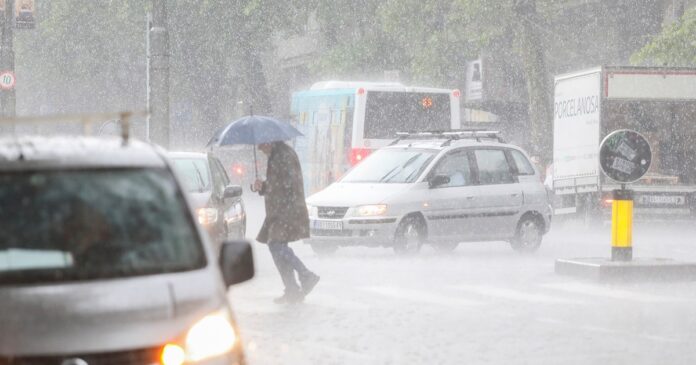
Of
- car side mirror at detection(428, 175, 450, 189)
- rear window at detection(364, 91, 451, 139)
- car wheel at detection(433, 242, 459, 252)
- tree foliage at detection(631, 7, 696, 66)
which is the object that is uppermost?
tree foliage at detection(631, 7, 696, 66)

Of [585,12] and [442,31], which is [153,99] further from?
[585,12]

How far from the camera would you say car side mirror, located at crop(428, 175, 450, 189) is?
810 inches

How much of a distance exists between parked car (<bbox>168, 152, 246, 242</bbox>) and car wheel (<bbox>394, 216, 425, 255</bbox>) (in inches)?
90.0

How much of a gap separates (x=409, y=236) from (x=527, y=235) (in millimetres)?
2087

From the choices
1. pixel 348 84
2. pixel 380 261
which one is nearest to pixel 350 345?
pixel 380 261

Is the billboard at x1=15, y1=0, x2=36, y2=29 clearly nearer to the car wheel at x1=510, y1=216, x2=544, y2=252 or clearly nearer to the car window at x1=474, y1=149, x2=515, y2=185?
the car window at x1=474, y1=149, x2=515, y2=185

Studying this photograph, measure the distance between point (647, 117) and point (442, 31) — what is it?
43.4 feet

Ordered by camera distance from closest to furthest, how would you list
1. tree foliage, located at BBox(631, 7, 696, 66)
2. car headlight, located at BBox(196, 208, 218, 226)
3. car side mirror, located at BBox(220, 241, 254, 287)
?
car side mirror, located at BBox(220, 241, 254, 287), car headlight, located at BBox(196, 208, 218, 226), tree foliage, located at BBox(631, 7, 696, 66)

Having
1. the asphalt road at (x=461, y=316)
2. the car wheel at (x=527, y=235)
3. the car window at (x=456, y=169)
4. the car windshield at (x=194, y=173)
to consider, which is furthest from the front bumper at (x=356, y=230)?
Result: the car windshield at (x=194, y=173)

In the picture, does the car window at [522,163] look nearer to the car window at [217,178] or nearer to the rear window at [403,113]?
the car window at [217,178]

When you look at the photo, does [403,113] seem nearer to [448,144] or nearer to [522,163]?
[522,163]

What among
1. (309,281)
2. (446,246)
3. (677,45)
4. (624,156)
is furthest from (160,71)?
(309,281)

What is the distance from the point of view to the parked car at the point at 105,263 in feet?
16.1

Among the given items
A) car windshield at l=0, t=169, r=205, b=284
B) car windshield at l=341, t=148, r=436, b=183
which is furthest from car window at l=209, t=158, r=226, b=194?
car windshield at l=0, t=169, r=205, b=284
